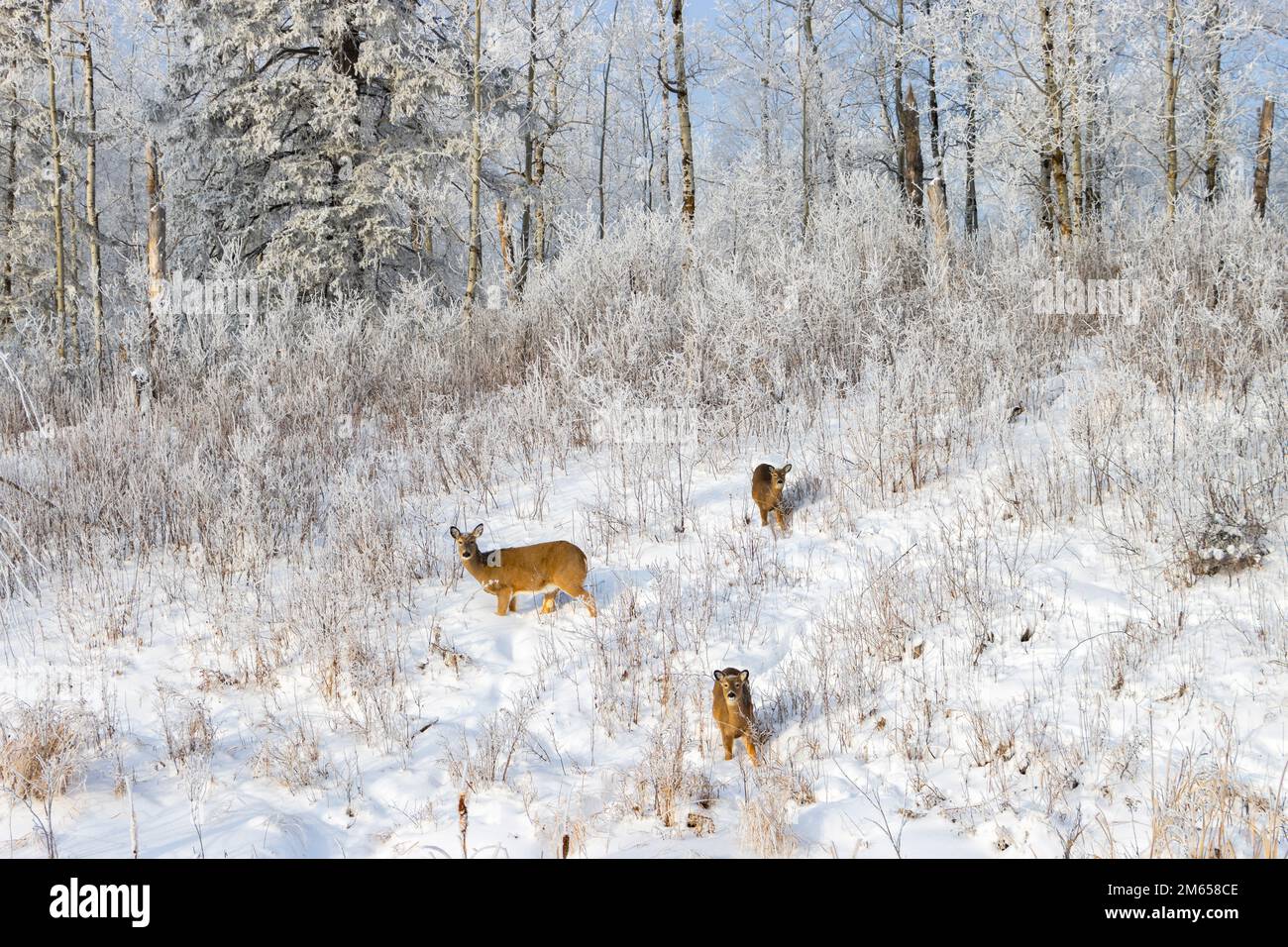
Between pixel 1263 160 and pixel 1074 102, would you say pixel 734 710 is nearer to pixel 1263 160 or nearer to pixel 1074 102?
pixel 1074 102

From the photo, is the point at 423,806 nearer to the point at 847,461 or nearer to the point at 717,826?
the point at 717,826

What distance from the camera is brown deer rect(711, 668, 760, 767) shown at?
3.36 meters

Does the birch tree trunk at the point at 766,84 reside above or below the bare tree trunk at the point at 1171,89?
above

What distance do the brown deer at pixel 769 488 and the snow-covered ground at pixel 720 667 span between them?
0.17 metres

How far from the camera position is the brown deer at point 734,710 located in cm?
336

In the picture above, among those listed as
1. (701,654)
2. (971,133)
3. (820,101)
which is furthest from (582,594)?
(820,101)

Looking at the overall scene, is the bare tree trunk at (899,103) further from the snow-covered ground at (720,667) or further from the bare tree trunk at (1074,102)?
the snow-covered ground at (720,667)

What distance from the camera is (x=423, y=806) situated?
127 inches

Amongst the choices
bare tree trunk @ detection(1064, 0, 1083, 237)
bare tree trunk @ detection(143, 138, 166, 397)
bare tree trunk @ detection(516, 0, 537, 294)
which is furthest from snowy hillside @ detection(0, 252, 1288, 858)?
bare tree trunk @ detection(516, 0, 537, 294)

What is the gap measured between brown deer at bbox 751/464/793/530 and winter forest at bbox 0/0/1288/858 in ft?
0.22

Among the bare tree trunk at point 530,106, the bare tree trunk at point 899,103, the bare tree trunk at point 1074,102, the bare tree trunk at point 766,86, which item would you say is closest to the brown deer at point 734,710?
the bare tree trunk at point 1074,102

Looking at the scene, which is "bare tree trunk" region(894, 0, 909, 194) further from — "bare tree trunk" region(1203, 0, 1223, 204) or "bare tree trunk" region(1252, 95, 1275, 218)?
"bare tree trunk" region(1252, 95, 1275, 218)
